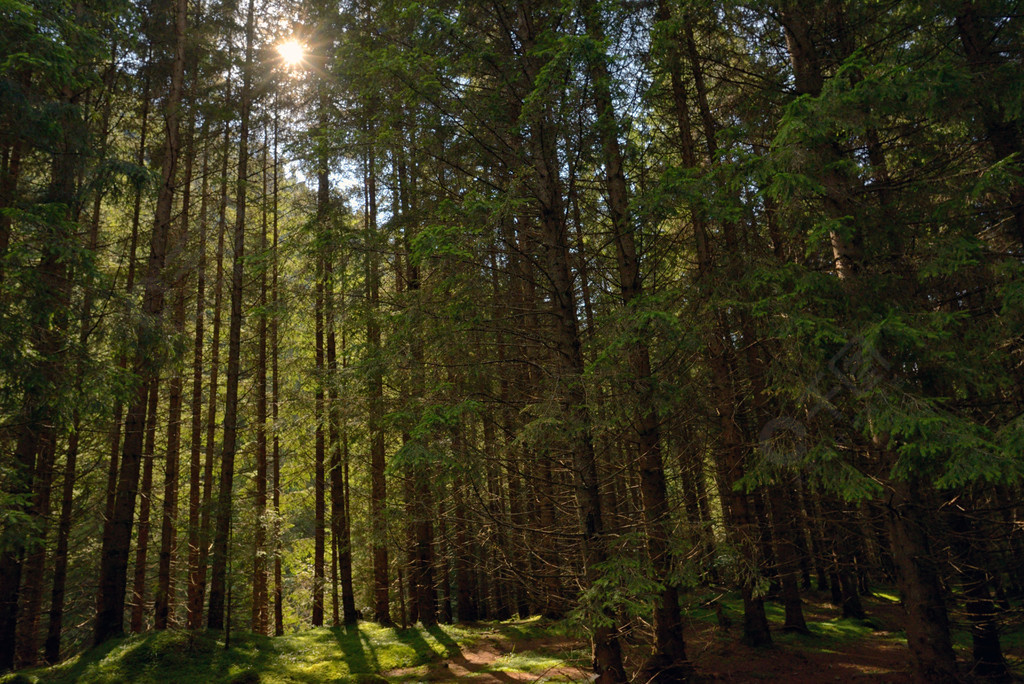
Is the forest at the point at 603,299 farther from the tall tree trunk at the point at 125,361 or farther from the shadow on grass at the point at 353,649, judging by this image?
the shadow on grass at the point at 353,649

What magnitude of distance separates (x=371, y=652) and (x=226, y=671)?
9.20 feet

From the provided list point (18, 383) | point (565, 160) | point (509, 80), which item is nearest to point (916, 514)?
point (565, 160)

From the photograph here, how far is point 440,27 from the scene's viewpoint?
706cm

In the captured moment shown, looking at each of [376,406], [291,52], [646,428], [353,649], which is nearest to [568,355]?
[646,428]

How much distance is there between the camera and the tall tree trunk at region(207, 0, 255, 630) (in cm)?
1094

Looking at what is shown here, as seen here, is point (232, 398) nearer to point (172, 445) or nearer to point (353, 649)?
point (172, 445)

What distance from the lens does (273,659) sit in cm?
1062

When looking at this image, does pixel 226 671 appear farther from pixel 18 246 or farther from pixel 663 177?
pixel 663 177

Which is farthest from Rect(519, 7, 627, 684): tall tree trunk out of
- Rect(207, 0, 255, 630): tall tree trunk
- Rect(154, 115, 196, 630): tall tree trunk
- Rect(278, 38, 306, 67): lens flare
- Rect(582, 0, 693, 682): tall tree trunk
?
Rect(278, 38, 306, 67): lens flare

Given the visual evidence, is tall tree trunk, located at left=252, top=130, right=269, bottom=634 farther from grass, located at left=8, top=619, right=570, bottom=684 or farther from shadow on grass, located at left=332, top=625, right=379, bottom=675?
grass, located at left=8, top=619, right=570, bottom=684

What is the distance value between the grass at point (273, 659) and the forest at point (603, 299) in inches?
26.5

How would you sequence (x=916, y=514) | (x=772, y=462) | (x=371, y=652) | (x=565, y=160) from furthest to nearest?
(x=371, y=652) < (x=565, y=160) < (x=916, y=514) < (x=772, y=462)

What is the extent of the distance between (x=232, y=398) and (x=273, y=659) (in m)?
5.56

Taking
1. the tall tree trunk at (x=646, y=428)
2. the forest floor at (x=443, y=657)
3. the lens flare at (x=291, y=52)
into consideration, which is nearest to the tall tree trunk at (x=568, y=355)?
the tall tree trunk at (x=646, y=428)
